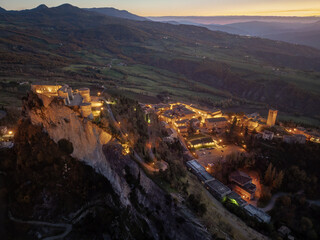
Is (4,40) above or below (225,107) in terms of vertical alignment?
above

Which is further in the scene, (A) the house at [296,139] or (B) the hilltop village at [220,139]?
(A) the house at [296,139]

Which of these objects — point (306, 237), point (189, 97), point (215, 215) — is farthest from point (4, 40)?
point (306, 237)

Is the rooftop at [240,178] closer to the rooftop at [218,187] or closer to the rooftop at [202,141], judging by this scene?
the rooftop at [218,187]

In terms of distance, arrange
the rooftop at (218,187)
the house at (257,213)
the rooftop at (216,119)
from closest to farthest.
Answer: the house at (257,213), the rooftop at (218,187), the rooftop at (216,119)

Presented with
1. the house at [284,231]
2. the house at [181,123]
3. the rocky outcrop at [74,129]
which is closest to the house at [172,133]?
the house at [181,123]

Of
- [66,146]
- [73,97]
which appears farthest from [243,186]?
[73,97]

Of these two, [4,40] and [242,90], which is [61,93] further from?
[4,40]
